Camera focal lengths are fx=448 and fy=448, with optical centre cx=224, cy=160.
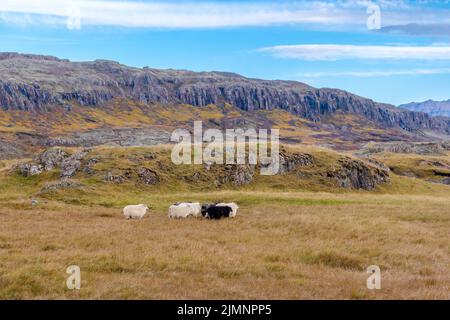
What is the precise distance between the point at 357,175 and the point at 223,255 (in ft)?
175

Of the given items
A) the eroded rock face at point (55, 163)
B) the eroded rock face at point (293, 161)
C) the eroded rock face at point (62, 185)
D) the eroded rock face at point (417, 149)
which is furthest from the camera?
the eroded rock face at point (417, 149)

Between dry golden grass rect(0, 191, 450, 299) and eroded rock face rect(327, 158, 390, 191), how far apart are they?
3374 cm

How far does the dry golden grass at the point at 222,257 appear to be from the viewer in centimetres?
1461

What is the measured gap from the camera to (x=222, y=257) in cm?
1892

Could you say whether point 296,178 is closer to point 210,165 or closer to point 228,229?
point 210,165

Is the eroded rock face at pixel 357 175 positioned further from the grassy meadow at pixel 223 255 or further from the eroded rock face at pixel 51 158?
the eroded rock face at pixel 51 158

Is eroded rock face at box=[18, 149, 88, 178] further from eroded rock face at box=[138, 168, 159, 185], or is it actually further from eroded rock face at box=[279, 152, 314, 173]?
eroded rock face at box=[279, 152, 314, 173]

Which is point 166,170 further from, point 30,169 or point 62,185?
point 30,169

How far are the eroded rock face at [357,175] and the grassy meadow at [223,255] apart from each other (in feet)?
96.1

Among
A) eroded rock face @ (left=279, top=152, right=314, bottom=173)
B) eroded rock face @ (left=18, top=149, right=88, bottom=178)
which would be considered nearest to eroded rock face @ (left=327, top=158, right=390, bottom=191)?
eroded rock face @ (left=279, top=152, right=314, bottom=173)

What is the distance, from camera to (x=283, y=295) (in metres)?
14.2

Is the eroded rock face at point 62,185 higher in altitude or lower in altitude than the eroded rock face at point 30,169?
lower

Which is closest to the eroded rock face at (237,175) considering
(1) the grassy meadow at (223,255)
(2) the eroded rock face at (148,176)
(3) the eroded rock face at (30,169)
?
(2) the eroded rock face at (148,176)
